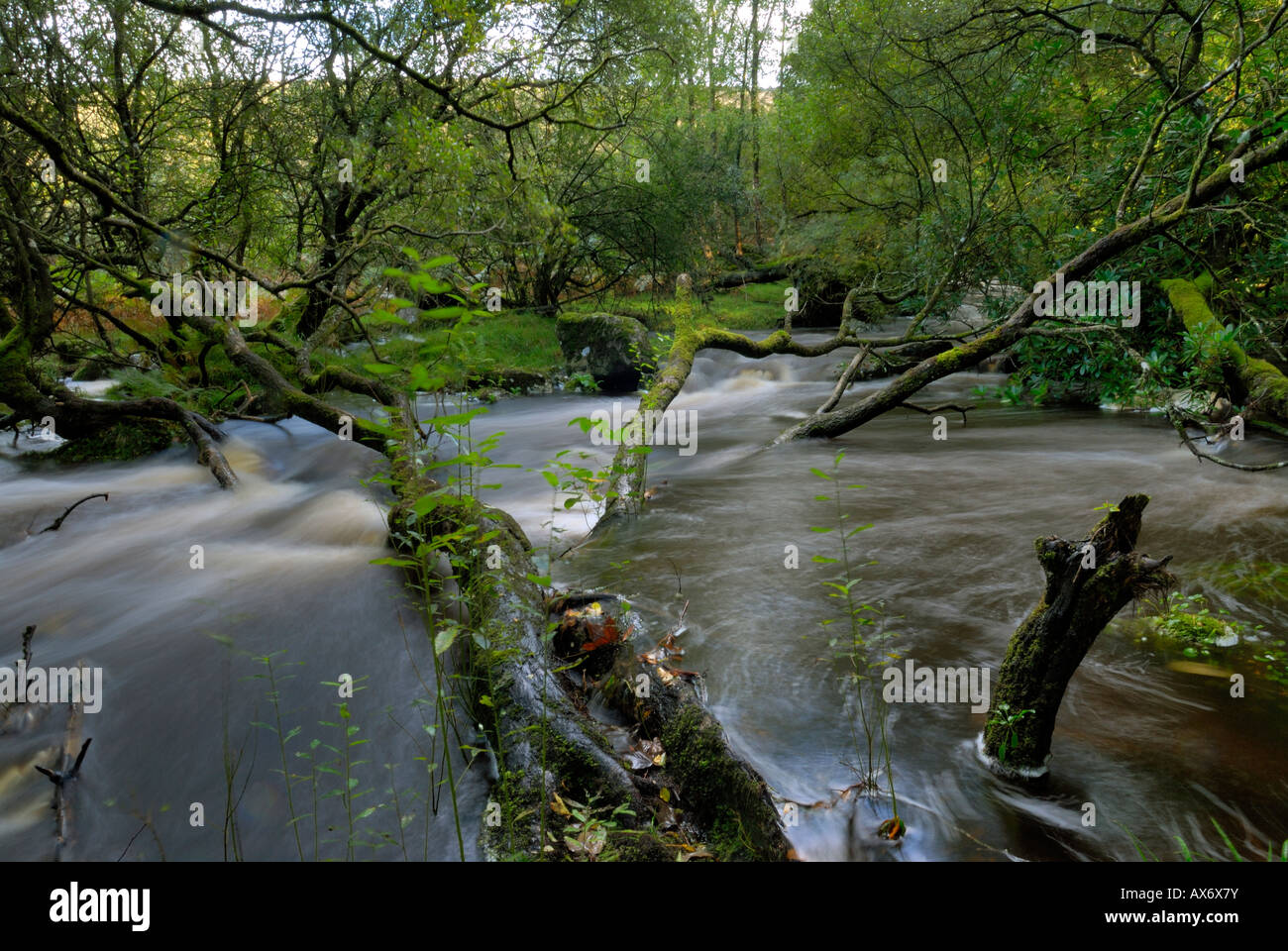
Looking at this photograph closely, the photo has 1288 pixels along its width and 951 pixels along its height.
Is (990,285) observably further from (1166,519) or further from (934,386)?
(1166,519)

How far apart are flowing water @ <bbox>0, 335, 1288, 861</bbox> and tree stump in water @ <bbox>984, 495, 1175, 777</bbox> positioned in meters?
0.19

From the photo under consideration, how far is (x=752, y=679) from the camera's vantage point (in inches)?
185

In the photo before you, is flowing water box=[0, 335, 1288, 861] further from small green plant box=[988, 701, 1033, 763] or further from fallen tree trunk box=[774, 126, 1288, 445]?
fallen tree trunk box=[774, 126, 1288, 445]

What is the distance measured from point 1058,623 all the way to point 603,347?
14.5 metres

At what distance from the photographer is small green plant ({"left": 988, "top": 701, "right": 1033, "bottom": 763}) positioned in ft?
11.4

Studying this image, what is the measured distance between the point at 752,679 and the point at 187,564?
5.12 m

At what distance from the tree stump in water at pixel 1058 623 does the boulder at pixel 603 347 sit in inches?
536

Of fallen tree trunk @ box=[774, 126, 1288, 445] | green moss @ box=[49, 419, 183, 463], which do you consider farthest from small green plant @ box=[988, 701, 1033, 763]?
green moss @ box=[49, 419, 183, 463]

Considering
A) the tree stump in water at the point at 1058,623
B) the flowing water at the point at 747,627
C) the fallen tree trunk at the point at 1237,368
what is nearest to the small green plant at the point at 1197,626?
the flowing water at the point at 747,627

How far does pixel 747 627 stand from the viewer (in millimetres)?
5363

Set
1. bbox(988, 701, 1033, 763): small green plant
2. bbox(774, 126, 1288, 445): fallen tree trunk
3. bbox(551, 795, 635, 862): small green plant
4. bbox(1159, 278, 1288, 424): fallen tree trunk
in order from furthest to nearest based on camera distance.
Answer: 1. bbox(1159, 278, 1288, 424): fallen tree trunk
2. bbox(774, 126, 1288, 445): fallen tree trunk
3. bbox(988, 701, 1033, 763): small green plant
4. bbox(551, 795, 635, 862): small green plant

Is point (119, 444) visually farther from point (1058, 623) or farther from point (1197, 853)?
point (1197, 853)

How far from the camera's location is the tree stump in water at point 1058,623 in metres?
2.97
